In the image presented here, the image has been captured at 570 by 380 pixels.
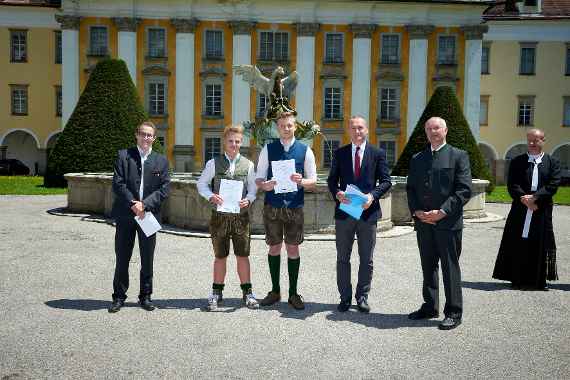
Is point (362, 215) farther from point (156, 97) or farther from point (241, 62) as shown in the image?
point (156, 97)

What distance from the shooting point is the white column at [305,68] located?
1490 inches

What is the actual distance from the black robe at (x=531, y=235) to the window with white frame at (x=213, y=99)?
3130 cm

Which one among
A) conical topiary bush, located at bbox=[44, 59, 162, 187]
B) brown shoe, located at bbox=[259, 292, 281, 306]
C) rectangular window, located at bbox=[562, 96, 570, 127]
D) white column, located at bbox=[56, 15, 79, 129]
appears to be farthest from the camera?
rectangular window, located at bbox=[562, 96, 570, 127]

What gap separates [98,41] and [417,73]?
1876 centimetres

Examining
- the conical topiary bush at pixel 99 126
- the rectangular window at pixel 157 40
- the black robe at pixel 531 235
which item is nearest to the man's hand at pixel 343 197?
the black robe at pixel 531 235

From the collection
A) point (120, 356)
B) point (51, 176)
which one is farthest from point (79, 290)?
point (51, 176)

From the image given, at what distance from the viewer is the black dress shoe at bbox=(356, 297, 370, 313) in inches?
257

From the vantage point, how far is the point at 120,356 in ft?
16.5

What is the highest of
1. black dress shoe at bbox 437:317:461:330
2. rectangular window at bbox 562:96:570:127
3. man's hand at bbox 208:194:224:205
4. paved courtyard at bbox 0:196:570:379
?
rectangular window at bbox 562:96:570:127

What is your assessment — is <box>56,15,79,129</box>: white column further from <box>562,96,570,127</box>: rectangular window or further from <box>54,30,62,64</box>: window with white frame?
<box>562,96,570,127</box>: rectangular window

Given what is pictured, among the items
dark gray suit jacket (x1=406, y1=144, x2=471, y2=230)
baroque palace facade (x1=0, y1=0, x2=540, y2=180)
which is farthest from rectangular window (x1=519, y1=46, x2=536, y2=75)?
dark gray suit jacket (x1=406, y1=144, x2=471, y2=230)

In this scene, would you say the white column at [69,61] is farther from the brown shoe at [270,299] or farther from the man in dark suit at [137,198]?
the brown shoe at [270,299]

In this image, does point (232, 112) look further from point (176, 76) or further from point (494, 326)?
point (494, 326)

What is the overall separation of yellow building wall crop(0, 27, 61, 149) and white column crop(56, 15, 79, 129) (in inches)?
109
